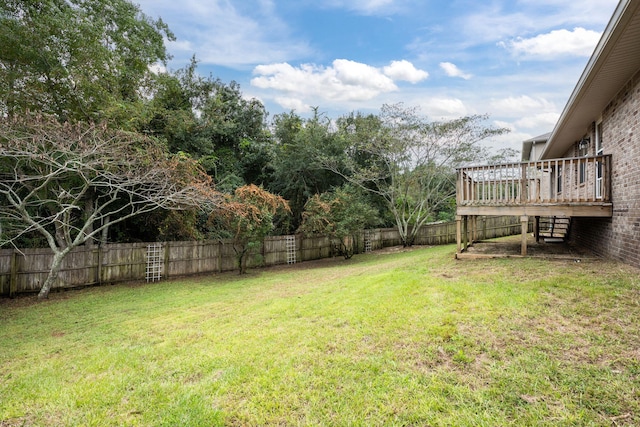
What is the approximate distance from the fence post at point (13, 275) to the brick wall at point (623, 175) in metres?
14.2

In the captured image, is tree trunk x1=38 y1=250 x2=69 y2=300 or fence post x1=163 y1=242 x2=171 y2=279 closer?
tree trunk x1=38 y1=250 x2=69 y2=300

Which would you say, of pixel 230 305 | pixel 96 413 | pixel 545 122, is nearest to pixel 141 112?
pixel 230 305

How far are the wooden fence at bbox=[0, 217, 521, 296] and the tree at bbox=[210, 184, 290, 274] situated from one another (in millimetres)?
724

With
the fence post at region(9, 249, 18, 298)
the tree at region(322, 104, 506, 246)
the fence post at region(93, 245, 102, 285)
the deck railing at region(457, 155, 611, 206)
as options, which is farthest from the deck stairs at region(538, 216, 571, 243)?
the fence post at region(9, 249, 18, 298)

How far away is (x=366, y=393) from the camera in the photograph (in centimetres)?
307

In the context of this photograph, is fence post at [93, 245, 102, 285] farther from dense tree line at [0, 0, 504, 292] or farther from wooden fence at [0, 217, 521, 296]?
dense tree line at [0, 0, 504, 292]

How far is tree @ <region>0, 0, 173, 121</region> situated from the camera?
8836 mm

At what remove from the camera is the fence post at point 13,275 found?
8758mm

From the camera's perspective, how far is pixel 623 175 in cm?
637

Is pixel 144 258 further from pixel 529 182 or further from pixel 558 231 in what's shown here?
pixel 558 231

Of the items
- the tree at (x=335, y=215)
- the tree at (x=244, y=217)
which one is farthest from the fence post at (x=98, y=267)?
the tree at (x=335, y=215)

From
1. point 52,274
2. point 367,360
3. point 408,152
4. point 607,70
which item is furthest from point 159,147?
point 408,152

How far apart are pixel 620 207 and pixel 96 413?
8.97 metres

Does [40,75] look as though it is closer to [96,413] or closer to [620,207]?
[96,413]
